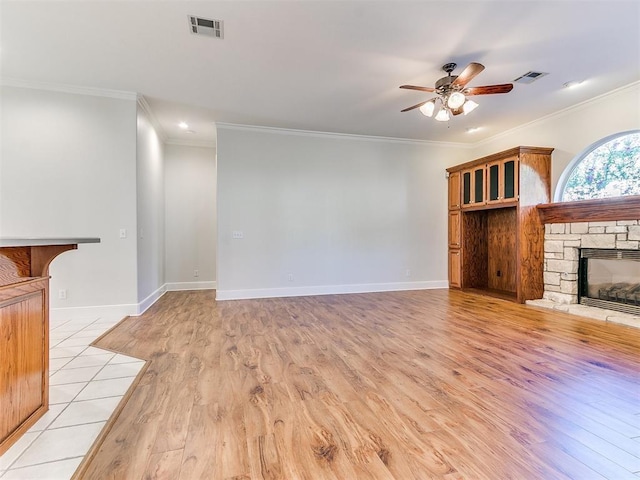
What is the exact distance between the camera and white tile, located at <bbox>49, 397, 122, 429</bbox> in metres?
1.71

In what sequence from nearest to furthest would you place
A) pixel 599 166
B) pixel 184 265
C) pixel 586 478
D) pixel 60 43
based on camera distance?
1. pixel 586 478
2. pixel 60 43
3. pixel 599 166
4. pixel 184 265

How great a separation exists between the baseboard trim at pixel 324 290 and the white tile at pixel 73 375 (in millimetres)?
2700

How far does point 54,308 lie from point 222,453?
12.1ft

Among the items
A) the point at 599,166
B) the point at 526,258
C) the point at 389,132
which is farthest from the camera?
the point at 389,132

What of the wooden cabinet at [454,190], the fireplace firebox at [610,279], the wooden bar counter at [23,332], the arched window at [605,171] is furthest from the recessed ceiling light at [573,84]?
the wooden bar counter at [23,332]

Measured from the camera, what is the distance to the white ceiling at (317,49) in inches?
97.0

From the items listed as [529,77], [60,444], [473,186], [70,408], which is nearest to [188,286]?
[70,408]

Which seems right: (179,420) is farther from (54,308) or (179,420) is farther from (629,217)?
A: (629,217)

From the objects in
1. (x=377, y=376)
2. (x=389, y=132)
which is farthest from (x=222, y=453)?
(x=389, y=132)

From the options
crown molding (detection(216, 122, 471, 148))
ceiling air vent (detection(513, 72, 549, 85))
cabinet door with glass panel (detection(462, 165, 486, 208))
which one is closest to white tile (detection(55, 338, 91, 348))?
crown molding (detection(216, 122, 471, 148))

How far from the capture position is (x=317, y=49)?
2984 millimetres

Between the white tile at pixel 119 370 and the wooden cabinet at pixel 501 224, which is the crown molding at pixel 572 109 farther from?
the white tile at pixel 119 370

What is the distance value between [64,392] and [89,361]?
1.91 ft

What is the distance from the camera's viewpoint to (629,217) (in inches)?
146
